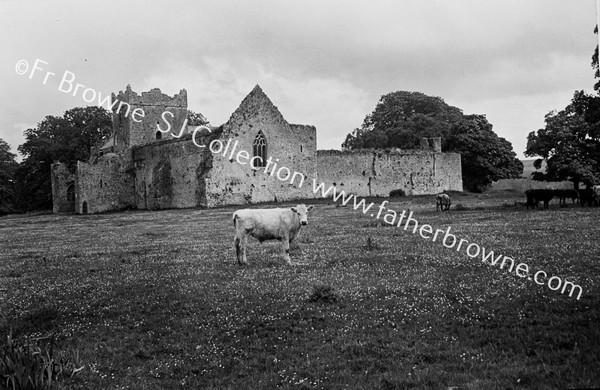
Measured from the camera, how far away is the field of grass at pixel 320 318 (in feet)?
24.8

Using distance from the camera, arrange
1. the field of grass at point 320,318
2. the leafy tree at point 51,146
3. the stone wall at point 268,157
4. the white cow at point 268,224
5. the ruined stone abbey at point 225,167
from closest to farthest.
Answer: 1. the field of grass at point 320,318
2. the white cow at point 268,224
3. the stone wall at point 268,157
4. the ruined stone abbey at point 225,167
5. the leafy tree at point 51,146

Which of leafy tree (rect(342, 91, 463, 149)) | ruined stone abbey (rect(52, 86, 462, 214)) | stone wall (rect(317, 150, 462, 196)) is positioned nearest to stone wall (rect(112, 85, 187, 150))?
ruined stone abbey (rect(52, 86, 462, 214))

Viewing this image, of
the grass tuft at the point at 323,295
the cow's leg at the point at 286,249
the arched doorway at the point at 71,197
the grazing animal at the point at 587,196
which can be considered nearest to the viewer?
the grass tuft at the point at 323,295

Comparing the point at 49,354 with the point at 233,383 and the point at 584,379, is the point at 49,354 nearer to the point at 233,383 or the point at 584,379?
the point at 233,383

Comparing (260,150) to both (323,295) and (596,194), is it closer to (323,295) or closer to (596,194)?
(596,194)

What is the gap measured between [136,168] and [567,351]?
59.4m

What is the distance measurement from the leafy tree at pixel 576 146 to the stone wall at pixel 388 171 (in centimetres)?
2213

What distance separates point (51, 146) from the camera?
75.7 m

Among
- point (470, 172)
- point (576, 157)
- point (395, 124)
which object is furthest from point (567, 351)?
point (395, 124)

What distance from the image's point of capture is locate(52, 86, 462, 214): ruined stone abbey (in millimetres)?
51031

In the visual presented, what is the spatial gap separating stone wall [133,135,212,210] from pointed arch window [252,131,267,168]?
4.80 metres

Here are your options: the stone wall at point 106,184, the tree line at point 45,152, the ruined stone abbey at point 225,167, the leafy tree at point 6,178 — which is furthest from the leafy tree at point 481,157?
the leafy tree at point 6,178

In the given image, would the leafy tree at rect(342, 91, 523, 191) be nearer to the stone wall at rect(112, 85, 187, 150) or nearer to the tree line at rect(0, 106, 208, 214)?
the stone wall at rect(112, 85, 187, 150)

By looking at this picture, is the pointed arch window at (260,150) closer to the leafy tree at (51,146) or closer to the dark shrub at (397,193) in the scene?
the dark shrub at (397,193)
